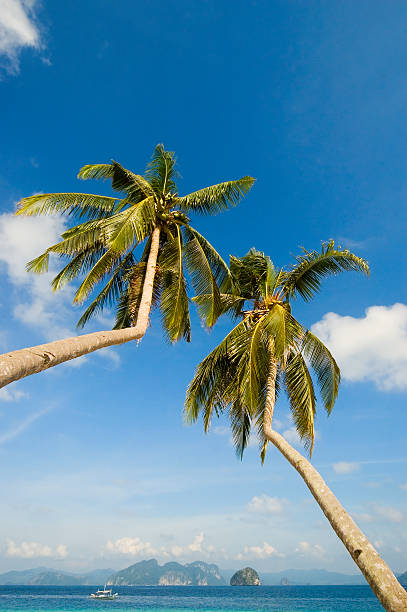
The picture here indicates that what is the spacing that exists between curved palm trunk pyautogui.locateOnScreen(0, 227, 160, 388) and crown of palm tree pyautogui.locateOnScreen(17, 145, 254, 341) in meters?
2.17

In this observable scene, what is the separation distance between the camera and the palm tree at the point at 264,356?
10.3m

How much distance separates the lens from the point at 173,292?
35.9 ft

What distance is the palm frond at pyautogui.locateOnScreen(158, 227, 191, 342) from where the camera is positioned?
1058 cm

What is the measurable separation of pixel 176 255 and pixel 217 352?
2769 mm

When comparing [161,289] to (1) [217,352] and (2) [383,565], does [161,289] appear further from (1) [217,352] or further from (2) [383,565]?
(2) [383,565]

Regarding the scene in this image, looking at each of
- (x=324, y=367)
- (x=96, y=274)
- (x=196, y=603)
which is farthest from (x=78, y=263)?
(x=196, y=603)

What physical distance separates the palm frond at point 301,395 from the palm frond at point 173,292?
3.14 metres

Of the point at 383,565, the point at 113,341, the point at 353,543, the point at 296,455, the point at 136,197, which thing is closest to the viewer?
the point at 383,565

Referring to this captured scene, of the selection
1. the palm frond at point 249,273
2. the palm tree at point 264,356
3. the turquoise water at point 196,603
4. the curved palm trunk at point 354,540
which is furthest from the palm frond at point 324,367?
the turquoise water at point 196,603

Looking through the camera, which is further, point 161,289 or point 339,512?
point 161,289

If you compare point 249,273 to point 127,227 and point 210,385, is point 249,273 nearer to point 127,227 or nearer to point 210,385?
point 210,385

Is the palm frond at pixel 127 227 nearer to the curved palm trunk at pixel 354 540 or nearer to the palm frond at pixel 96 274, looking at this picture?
the palm frond at pixel 96 274

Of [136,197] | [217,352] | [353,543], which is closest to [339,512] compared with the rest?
[353,543]

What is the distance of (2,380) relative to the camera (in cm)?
410
